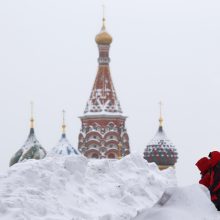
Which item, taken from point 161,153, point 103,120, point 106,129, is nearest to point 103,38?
point 103,120

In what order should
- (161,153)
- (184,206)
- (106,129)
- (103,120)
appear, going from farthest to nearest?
(161,153)
(103,120)
(106,129)
(184,206)

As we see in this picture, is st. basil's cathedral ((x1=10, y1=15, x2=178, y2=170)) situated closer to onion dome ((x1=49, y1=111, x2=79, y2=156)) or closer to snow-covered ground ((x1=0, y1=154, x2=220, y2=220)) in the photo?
onion dome ((x1=49, y1=111, x2=79, y2=156))

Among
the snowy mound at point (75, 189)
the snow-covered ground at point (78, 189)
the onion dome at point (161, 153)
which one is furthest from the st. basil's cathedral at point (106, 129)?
the snowy mound at point (75, 189)

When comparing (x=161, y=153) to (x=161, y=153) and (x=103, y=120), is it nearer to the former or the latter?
(x=161, y=153)

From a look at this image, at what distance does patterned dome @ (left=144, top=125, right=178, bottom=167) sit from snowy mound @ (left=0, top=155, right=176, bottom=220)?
3134cm

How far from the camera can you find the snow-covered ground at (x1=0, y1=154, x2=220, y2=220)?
48.2ft

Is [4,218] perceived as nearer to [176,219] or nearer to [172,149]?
[176,219]

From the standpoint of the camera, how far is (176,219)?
6621mm

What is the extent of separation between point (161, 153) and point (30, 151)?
1008 cm

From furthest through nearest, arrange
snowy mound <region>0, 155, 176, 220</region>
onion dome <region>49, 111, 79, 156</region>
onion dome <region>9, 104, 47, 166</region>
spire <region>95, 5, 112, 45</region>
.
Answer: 1. spire <region>95, 5, 112, 45</region>
2. onion dome <region>9, 104, 47, 166</region>
3. onion dome <region>49, 111, 79, 156</region>
4. snowy mound <region>0, 155, 176, 220</region>

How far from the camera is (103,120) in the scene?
165ft

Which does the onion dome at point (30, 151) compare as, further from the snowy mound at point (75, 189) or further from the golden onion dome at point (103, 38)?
the snowy mound at point (75, 189)

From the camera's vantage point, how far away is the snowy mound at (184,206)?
6750mm

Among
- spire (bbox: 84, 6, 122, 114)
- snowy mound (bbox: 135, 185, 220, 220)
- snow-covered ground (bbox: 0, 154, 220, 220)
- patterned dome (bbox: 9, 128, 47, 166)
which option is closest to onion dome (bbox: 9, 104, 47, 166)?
patterned dome (bbox: 9, 128, 47, 166)
